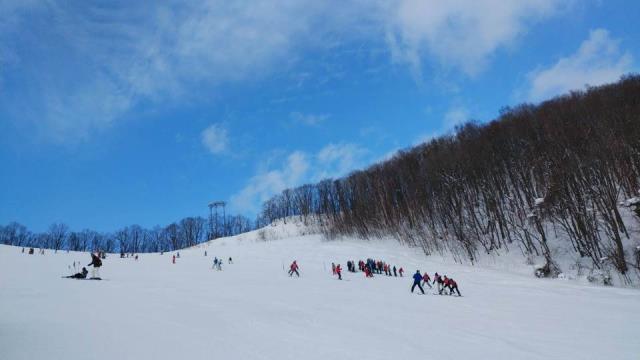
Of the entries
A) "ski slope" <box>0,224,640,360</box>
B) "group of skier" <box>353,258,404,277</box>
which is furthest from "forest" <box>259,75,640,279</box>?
"ski slope" <box>0,224,640,360</box>

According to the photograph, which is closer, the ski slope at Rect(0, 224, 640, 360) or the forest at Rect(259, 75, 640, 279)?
the ski slope at Rect(0, 224, 640, 360)

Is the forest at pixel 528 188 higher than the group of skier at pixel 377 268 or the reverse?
higher

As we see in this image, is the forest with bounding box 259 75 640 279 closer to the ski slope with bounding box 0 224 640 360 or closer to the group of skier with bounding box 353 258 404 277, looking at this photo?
the group of skier with bounding box 353 258 404 277

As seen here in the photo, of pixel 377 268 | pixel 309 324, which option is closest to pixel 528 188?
pixel 377 268

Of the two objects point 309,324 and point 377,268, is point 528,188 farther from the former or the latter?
point 309,324

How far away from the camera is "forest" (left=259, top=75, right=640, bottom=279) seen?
111ft

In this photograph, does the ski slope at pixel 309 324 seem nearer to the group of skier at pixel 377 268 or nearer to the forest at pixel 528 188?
the group of skier at pixel 377 268

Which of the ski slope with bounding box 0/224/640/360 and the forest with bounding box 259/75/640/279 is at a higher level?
the forest with bounding box 259/75/640/279

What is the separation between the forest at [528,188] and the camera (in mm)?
33688

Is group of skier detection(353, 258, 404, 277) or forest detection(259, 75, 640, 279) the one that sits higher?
forest detection(259, 75, 640, 279)

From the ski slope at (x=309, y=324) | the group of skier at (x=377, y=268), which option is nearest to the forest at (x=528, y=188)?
the group of skier at (x=377, y=268)

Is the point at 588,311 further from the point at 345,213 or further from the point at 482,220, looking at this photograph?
the point at 345,213

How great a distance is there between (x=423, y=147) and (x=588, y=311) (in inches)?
2269

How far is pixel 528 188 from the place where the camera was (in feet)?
143
